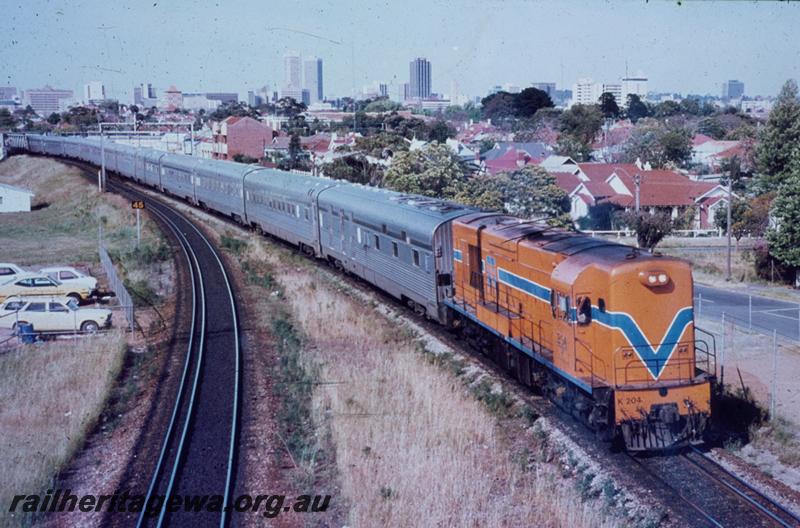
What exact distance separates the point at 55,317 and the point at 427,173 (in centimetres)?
2942

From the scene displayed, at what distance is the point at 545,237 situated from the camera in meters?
16.0

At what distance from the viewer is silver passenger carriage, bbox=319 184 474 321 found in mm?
20141

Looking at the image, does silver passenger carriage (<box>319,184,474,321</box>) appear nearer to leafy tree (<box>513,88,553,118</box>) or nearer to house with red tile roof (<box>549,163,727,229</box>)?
house with red tile roof (<box>549,163,727,229</box>)

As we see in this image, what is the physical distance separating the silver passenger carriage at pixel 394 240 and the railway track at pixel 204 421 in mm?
4342

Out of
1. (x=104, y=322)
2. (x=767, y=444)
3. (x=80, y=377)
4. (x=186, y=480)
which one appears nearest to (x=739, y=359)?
(x=767, y=444)

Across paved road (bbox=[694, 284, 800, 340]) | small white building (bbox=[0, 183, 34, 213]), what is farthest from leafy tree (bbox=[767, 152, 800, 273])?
small white building (bbox=[0, 183, 34, 213])

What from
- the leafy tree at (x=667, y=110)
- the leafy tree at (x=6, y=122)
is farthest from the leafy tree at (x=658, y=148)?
the leafy tree at (x=6, y=122)

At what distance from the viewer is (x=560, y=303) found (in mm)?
14070

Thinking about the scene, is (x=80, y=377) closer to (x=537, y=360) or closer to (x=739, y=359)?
(x=537, y=360)

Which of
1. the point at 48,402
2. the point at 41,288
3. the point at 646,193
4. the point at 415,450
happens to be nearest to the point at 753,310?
the point at 415,450

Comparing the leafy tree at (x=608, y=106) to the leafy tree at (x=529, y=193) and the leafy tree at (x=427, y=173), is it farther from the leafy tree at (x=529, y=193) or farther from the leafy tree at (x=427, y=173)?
the leafy tree at (x=427, y=173)

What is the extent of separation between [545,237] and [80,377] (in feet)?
37.1

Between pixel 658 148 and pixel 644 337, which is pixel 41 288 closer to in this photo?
pixel 644 337

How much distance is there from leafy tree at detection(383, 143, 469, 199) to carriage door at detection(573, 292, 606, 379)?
3551cm
